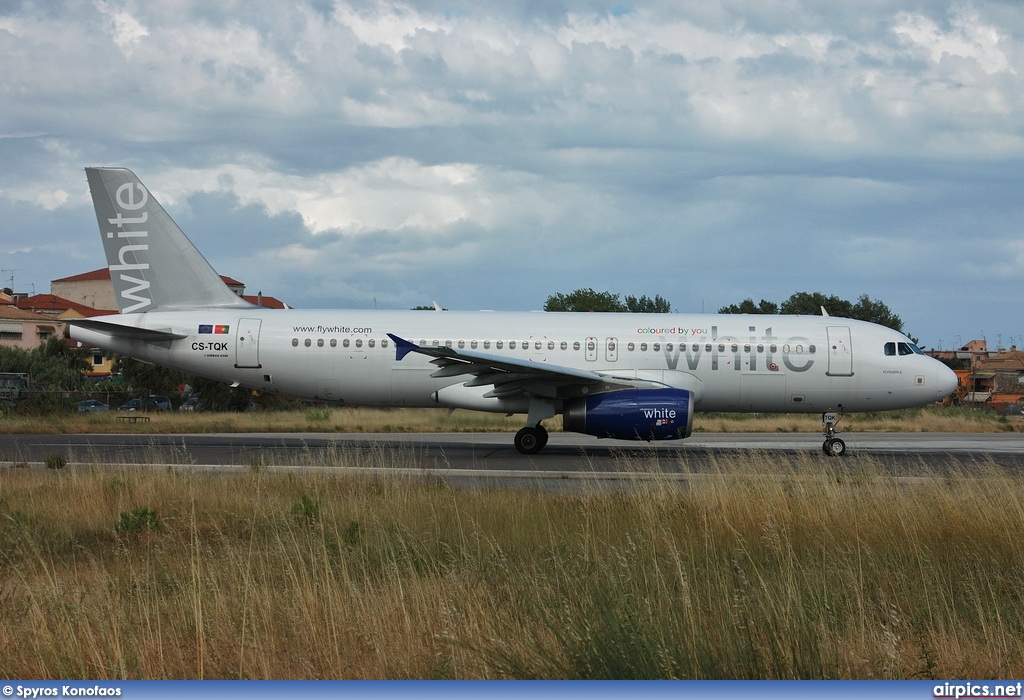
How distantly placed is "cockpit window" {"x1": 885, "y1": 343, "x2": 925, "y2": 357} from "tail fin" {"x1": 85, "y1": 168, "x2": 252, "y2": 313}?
15423mm

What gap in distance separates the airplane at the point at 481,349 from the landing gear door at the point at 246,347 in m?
0.03

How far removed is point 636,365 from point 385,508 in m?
11.4

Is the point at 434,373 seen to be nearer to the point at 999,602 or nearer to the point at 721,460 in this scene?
the point at 721,460

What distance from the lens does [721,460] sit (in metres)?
18.6

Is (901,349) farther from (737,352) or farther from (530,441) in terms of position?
(530,441)

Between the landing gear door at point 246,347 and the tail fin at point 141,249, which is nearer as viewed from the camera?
the landing gear door at point 246,347

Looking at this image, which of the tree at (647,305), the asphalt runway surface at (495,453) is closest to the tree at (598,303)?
Result: the tree at (647,305)

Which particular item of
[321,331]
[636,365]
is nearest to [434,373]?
[321,331]

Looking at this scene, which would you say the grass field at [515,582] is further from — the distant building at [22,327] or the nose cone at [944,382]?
the distant building at [22,327]

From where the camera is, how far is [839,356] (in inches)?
818

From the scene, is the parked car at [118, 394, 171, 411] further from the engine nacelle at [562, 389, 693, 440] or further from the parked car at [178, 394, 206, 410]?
the engine nacelle at [562, 389, 693, 440]

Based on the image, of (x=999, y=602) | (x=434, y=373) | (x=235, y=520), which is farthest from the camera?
(x=434, y=373)

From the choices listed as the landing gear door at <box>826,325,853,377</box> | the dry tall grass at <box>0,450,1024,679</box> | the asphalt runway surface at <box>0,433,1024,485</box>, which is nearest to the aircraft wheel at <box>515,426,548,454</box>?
the asphalt runway surface at <box>0,433,1024,485</box>

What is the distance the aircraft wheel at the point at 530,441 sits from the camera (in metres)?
20.1
